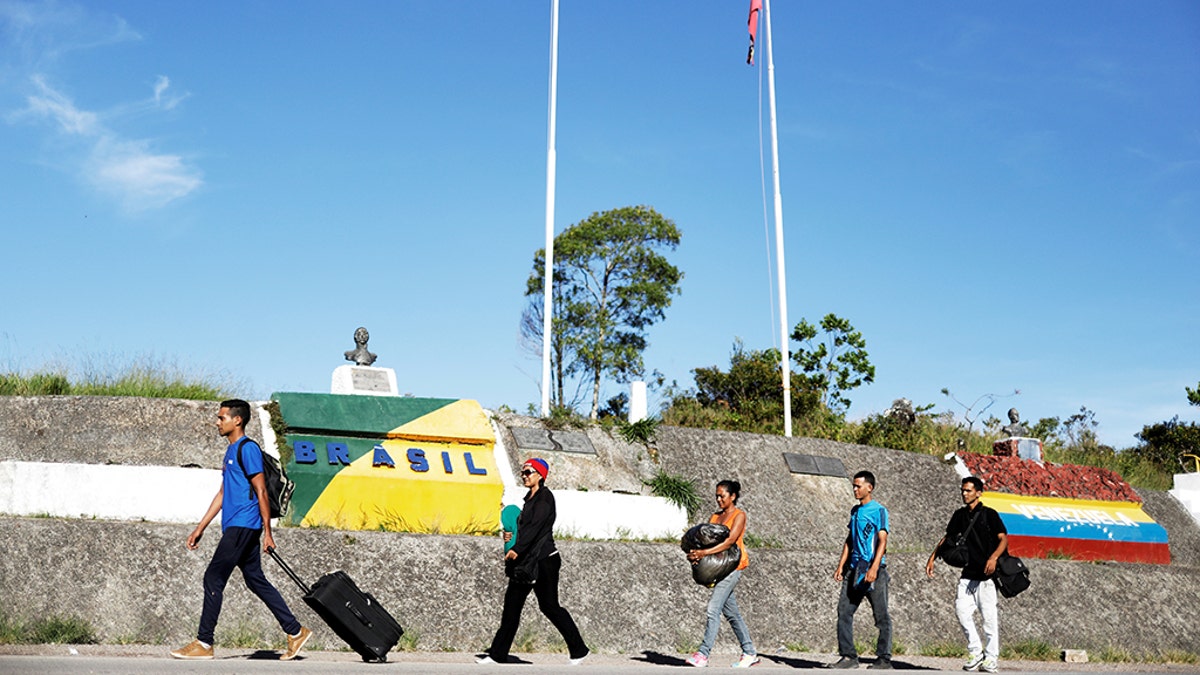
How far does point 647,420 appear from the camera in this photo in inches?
714

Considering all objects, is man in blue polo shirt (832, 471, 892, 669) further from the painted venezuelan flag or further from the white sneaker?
the painted venezuelan flag

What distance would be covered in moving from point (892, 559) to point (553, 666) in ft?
21.7

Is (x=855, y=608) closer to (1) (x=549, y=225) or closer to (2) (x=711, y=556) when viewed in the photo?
(2) (x=711, y=556)

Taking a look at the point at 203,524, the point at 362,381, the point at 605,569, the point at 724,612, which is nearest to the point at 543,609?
the point at 724,612

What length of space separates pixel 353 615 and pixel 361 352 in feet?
25.6

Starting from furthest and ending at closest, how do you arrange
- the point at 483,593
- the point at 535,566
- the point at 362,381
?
the point at 362,381, the point at 483,593, the point at 535,566

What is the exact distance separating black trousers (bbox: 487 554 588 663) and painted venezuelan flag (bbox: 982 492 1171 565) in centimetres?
1041

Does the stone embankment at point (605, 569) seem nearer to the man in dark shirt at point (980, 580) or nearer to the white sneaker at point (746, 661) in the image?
the white sneaker at point (746, 661)

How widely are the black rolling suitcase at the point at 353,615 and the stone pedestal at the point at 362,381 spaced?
22.6 ft

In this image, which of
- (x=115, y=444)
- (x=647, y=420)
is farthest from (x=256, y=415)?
(x=647, y=420)

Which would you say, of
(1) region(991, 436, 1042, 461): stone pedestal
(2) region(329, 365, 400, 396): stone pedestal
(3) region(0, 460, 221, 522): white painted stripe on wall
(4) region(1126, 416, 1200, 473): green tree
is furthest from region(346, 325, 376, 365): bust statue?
(4) region(1126, 416, 1200, 473): green tree

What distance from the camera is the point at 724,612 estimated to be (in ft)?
36.2

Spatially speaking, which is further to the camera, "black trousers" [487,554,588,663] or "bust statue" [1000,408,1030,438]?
"bust statue" [1000,408,1030,438]

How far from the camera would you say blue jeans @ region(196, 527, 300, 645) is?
930cm
